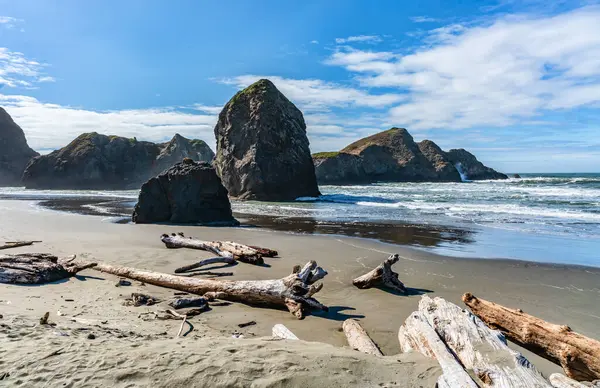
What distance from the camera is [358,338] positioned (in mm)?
4477

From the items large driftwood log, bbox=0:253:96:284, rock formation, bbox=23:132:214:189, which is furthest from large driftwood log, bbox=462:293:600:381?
rock formation, bbox=23:132:214:189

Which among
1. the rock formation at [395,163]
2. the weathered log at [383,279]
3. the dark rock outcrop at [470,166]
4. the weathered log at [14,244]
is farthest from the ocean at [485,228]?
the dark rock outcrop at [470,166]

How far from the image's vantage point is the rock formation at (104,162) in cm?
6656

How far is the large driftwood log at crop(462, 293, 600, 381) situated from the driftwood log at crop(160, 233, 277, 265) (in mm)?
5009

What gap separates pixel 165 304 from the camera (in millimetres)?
5680

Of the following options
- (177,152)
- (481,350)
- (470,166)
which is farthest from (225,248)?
(470,166)

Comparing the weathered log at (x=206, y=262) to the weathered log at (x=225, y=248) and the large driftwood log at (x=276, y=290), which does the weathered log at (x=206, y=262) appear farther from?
the large driftwood log at (x=276, y=290)

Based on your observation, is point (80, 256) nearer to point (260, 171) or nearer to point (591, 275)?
point (591, 275)

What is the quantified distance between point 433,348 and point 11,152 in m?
111

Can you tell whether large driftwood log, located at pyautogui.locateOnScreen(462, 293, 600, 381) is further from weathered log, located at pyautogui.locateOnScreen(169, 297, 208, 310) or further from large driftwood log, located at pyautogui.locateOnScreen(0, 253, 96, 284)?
large driftwood log, located at pyautogui.locateOnScreen(0, 253, 96, 284)

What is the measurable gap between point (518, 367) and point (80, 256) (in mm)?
9076

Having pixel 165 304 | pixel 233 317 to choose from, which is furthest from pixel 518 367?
pixel 165 304

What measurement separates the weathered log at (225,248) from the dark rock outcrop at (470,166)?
3692 inches

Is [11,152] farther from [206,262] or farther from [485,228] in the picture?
[485,228]
